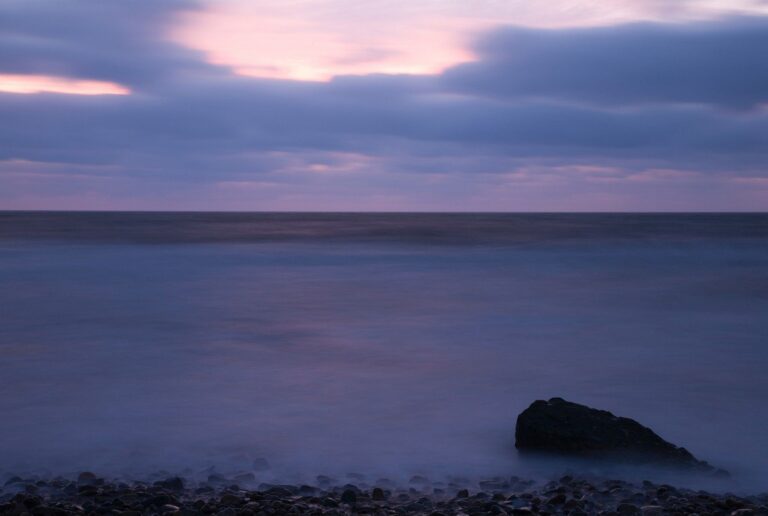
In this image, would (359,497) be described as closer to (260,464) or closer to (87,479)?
(260,464)

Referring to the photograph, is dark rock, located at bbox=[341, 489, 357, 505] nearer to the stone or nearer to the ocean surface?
the ocean surface

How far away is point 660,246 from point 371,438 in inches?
1362

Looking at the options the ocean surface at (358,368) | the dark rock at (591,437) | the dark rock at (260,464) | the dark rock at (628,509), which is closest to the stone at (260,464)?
the dark rock at (260,464)

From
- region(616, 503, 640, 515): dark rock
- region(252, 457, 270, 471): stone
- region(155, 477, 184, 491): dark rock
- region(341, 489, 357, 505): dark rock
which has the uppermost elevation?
region(616, 503, 640, 515): dark rock

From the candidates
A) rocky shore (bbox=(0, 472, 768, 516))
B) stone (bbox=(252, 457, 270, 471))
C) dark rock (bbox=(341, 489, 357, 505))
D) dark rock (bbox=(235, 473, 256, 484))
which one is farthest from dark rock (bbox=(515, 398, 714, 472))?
dark rock (bbox=(235, 473, 256, 484))

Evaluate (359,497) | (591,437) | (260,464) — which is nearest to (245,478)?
(260,464)

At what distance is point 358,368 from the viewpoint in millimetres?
9617

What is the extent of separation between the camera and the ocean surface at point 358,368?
6.31 meters

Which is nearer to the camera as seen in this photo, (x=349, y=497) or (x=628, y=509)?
(x=628, y=509)

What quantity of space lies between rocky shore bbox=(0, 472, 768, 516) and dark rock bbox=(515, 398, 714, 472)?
435 mm

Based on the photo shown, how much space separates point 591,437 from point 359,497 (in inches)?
74.1

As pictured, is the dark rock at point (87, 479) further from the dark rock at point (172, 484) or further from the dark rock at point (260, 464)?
the dark rock at point (260, 464)

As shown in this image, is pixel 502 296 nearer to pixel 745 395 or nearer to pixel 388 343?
pixel 388 343

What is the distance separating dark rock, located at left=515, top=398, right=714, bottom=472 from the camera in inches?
225
